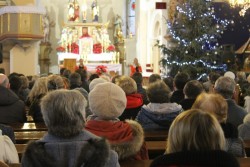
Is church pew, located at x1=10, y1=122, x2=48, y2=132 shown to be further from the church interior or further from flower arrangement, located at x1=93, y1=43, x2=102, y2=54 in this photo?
flower arrangement, located at x1=93, y1=43, x2=102, y2=54

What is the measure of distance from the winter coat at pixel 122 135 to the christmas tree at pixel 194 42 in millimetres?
10617

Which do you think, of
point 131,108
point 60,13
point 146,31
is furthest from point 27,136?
point 60,13

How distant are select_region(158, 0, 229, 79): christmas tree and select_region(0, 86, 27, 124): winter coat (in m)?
8.44

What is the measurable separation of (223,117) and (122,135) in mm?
913

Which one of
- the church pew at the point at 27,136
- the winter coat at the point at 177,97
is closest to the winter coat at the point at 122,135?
the church pew at the point at 27,136

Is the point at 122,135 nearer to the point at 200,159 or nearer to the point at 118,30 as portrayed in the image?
the point at 200,159

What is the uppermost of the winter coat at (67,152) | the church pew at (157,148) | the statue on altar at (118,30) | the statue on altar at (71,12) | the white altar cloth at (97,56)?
the statue on altar at (71,12)

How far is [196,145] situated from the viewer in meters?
2.65

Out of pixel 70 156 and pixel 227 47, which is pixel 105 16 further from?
pixel 70 156

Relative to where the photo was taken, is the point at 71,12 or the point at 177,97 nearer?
the point at 177,97

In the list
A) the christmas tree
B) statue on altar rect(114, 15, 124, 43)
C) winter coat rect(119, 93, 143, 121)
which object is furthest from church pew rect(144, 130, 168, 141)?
statue on altar rect(114, 15, 124, 43)

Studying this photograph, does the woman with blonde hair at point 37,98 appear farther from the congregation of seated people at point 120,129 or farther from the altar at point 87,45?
the altar at point 87,45

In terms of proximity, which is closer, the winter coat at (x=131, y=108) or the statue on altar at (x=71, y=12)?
the winter coat at (x=131, y=108)

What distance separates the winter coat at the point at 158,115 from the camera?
5551mm
